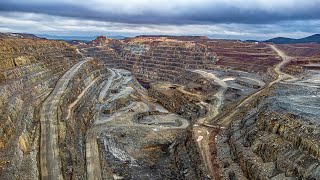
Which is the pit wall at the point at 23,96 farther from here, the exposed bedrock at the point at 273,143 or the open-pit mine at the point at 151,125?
the exposed bedrock at the point at 273,143

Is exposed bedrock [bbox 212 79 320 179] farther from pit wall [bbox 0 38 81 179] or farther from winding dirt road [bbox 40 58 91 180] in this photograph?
pit wall [bbox 0 38 81 179]

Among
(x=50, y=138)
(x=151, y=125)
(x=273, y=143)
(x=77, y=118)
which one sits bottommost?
(x=151, y=125)

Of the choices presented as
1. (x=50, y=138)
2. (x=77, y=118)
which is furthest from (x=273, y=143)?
(x=77, y=118)

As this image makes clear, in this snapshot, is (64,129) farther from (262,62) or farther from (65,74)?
(262,62)

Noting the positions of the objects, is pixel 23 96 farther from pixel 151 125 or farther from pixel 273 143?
pixel 273 143

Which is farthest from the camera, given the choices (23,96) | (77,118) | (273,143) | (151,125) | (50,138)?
(151,125)

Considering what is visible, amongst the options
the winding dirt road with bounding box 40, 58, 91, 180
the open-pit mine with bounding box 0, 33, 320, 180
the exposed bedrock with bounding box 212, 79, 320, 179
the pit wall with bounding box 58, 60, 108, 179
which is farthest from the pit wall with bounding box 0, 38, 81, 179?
the exposed bedrock with bounding box 212, 79, 320, 179

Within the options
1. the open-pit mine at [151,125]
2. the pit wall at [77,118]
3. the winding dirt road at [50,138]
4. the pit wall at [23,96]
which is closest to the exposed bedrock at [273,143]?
the open-pit mine at [151,125]
